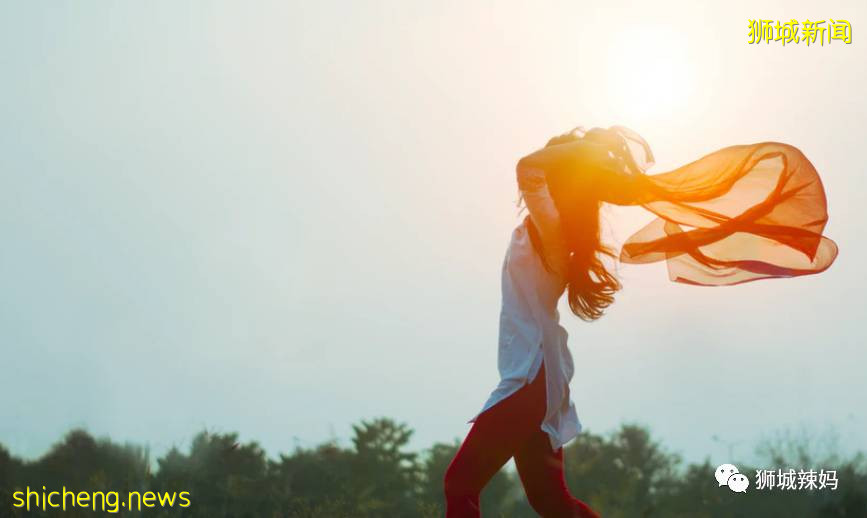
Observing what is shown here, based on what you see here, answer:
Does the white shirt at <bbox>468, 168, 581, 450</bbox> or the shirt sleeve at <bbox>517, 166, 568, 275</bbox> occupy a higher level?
the shirt sleeve at <bbox>517, 166, 568, 275</bbox>

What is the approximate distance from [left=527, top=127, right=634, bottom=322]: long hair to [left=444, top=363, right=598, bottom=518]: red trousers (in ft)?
1.40

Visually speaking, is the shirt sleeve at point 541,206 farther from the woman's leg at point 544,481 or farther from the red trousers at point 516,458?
the woman's leg at point 544,481

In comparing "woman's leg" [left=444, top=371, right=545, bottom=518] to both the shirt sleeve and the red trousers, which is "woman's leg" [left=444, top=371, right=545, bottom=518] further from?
the shirt sleeve

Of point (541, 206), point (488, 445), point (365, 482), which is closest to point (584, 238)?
point (541, 206)

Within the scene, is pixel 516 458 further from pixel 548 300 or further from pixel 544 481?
pixel 548 300

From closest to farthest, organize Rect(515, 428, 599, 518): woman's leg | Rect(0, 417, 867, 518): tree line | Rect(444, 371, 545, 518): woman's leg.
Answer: Rect(444, 371, 545, 518): woman's leg, Rect(515, 428, 599, 518): woman's leg, Rect(0, 417, 867, 518): tree line

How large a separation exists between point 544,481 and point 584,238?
1.15 meters

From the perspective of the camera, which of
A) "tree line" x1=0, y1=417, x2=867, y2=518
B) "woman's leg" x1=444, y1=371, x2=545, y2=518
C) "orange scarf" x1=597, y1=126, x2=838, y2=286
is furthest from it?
"tree line" x1=0, y1=417, x2=867, y2=518

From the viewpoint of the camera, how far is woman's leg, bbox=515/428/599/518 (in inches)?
193

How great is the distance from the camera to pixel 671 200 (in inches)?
219

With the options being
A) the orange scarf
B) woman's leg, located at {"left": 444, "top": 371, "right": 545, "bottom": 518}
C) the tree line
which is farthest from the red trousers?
the tree line

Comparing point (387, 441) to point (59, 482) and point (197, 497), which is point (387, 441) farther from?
point (59, 482)

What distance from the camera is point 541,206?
4.89 meters

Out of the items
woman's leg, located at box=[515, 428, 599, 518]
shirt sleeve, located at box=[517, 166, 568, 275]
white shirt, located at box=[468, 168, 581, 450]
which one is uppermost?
shirt sleeve, located at box=[517, 166, 568, 275]
